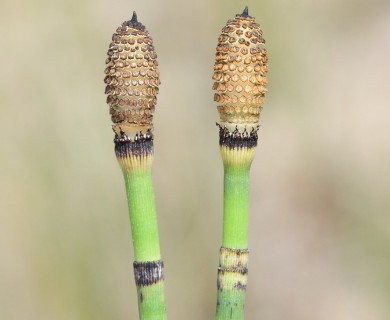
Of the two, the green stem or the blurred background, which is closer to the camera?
the green stem

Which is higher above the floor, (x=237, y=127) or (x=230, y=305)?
(x=237, y=127)

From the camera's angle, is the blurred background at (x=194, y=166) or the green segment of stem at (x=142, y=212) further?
the blurred background at (x=194, y=166)

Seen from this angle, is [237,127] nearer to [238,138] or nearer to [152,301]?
[238,138]

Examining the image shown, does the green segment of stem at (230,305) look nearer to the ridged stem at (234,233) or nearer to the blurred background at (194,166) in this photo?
the ridged stem at (234,233)

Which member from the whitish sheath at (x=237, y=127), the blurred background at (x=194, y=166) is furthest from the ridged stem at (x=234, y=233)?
the blurred background at (x=194, y=166)

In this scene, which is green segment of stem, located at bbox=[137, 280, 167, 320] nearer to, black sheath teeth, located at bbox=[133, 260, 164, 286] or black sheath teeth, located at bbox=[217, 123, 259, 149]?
black sheath teeth, located at bbox=[133, 260, 164, 286]

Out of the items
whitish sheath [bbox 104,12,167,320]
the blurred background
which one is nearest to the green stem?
whitish sheath [bbox 104,12,167,320]

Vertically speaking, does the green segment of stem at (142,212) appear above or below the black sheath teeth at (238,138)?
below

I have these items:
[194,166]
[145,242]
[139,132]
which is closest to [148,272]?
[145,242]
